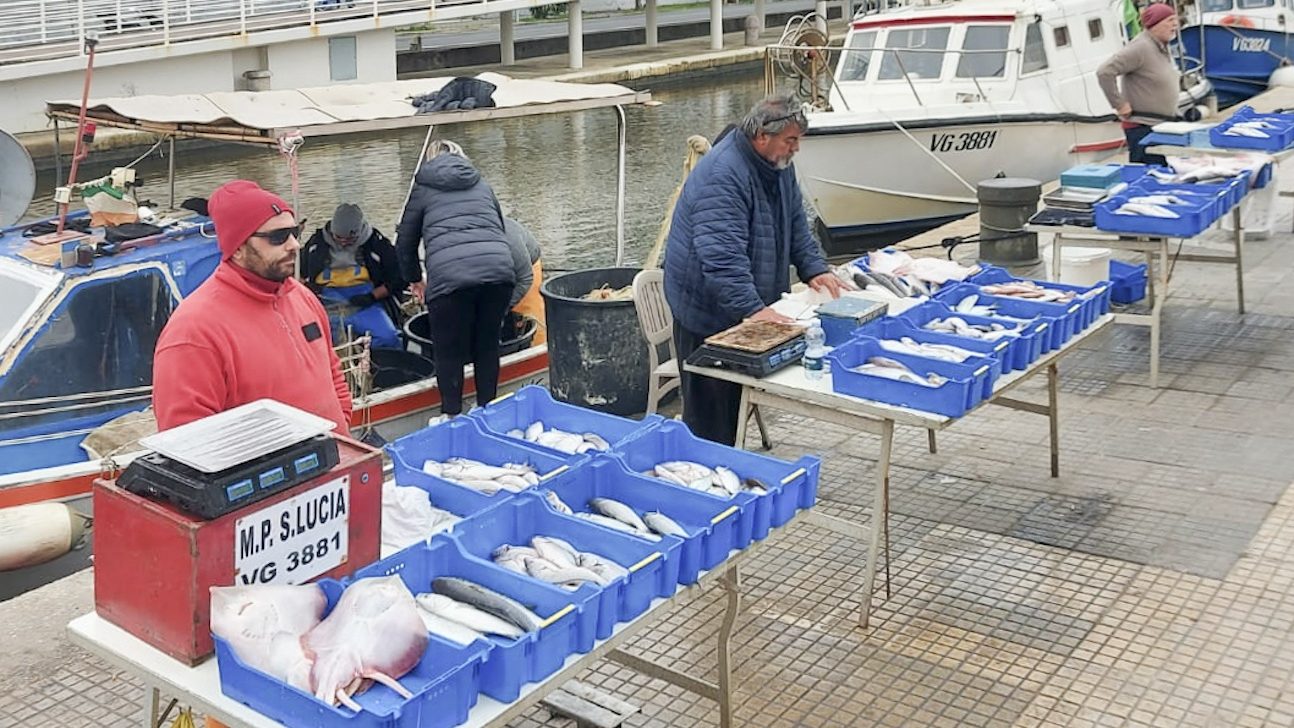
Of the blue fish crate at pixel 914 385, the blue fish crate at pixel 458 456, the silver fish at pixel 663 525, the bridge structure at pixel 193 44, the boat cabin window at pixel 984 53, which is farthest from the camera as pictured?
the bridge structure at pixel 193 44

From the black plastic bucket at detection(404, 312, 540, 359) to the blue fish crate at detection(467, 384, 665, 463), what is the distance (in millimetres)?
3978

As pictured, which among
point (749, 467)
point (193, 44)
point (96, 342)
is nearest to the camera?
point (749, 467)

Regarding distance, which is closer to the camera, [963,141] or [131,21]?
[963,141]

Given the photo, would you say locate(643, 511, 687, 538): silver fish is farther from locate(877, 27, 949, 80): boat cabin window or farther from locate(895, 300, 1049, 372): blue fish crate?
locate(877, 27, 949, 80): boat cabin window

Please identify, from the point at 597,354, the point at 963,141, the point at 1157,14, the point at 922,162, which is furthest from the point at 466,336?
the point at 963,141

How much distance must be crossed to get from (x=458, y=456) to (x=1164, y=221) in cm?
541

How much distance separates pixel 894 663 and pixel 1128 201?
462 centimetres

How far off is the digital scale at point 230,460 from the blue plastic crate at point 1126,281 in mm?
7571

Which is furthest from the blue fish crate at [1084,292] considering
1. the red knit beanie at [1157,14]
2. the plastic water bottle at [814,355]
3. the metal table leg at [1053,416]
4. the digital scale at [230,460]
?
the red knit beanie at [1157,14]

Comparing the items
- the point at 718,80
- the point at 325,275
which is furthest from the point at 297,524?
the point at 718,80

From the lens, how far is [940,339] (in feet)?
21.2

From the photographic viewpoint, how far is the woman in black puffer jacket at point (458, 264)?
8703mm

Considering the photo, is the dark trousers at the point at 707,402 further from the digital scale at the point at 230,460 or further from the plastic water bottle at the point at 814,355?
the digital scale at the point at 230,460

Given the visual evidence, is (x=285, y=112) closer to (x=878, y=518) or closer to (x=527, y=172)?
(x=878, y=518)
